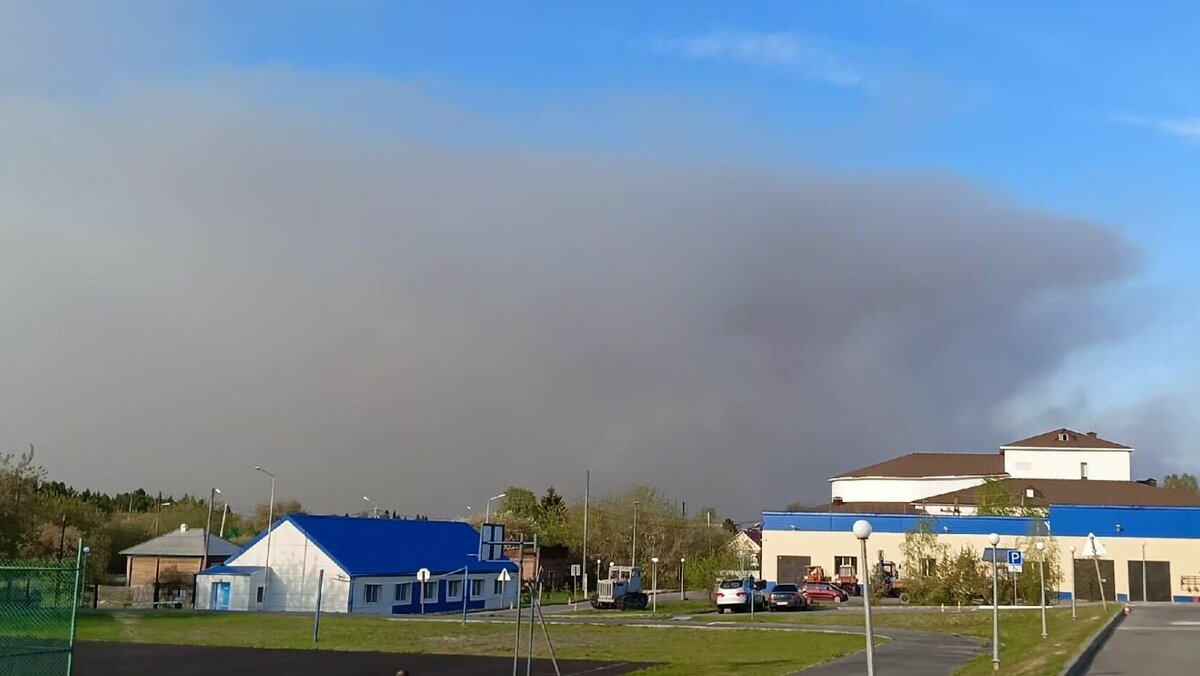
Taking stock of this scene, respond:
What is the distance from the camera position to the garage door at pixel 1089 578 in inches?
2842

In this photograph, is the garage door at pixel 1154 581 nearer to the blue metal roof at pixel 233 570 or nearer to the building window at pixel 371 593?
the building window at pixel 371 593

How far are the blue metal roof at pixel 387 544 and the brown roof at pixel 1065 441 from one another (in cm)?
5977

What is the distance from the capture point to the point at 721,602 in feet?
194

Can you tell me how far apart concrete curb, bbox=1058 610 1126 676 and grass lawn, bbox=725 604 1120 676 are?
0.61 feet

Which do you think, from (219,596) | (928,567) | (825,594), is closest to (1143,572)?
(928,567)

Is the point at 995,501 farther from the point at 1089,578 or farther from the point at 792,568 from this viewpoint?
the point at 792,568

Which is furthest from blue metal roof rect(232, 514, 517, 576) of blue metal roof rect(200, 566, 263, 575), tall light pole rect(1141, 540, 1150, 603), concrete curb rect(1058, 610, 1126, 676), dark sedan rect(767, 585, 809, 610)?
tall light pole rect(1141, 540, 1150, 603)

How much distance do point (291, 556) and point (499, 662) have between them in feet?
141

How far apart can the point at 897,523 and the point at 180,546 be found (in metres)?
53.7

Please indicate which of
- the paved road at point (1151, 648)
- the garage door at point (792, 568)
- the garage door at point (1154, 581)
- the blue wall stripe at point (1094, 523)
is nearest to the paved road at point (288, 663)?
the paved road at point (1151, 648)

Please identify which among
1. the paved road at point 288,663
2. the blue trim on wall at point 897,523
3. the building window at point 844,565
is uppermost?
the blue trim on wall at point 897,523

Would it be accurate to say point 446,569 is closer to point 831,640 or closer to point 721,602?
point 721,602

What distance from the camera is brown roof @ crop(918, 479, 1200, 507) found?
300ft

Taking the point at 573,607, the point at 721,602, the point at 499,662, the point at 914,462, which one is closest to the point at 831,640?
the point at 499,662
